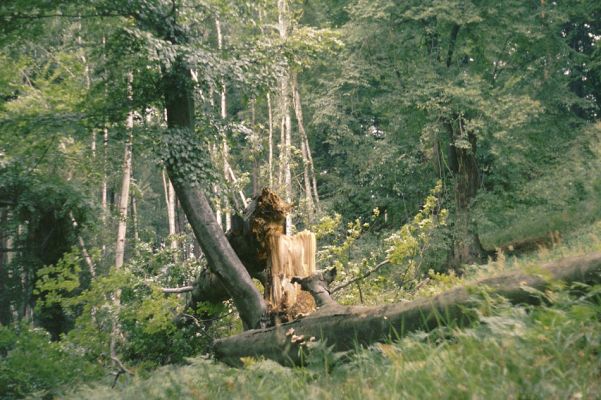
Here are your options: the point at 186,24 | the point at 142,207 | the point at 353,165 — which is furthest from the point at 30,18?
the point at 142,207

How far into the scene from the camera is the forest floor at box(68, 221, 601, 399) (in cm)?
269

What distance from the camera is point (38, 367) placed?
31.6 feet

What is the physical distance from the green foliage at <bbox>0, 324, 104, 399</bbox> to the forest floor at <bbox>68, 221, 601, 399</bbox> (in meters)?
5.79

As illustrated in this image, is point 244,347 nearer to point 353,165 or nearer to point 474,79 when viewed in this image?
point 474,79

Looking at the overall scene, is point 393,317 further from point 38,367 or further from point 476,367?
point 38,367

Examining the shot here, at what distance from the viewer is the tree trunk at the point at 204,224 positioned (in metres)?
9.76

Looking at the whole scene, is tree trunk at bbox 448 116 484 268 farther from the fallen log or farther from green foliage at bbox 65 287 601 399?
green foliage at bbox 65 287 601 399

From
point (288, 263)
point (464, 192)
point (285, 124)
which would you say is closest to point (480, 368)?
point (288, 263)

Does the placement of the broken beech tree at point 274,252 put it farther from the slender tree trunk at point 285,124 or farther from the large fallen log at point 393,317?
the slender tree trunk at point 285,124

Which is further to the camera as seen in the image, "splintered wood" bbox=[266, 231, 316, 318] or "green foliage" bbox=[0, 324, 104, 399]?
"green foliage" bbox=[0, 324, 104, 399]

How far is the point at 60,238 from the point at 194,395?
52.5ft

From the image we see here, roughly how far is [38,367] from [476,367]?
338 inches

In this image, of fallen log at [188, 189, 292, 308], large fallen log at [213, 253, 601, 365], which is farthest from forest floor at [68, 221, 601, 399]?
fallen log at [188, 189, 292, 308]

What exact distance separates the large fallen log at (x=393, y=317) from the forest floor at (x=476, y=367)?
11 centimetres
